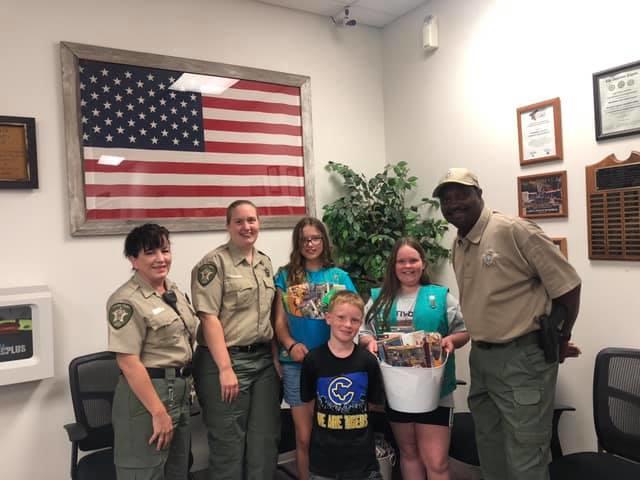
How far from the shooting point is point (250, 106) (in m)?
3.30

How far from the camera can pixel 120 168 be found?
2852 mm

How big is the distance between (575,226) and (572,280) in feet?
2.77

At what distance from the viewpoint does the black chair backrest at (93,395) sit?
242 cm

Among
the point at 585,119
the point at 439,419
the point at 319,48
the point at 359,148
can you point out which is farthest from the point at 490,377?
the point at 319,48

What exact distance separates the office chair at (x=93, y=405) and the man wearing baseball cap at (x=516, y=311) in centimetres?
183

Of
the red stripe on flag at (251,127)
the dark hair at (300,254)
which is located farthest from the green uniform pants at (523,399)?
the red stripe on flag at (251,127)

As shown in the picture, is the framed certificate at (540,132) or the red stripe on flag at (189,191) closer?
the framed certificate at (540,132)

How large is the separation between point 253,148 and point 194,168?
45 cm

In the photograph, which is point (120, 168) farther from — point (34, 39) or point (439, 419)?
point (439, 419)

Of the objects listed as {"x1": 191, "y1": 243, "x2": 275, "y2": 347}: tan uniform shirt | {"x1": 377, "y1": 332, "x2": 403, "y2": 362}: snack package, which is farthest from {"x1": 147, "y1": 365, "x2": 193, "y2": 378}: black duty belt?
{"x1": 377, "y1": 332, "x2": 403, "y2": 362}: snack package

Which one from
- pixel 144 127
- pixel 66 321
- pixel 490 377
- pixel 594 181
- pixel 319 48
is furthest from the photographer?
pixel 319 48

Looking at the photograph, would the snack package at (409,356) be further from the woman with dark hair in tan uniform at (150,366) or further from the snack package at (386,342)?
the woman with dark hair in tan uniform at (150,366)

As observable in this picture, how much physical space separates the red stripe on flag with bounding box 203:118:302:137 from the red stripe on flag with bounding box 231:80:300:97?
24 centimetres

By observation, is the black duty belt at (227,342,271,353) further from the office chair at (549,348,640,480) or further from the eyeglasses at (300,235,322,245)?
the office chair at (549,348,640,480)
